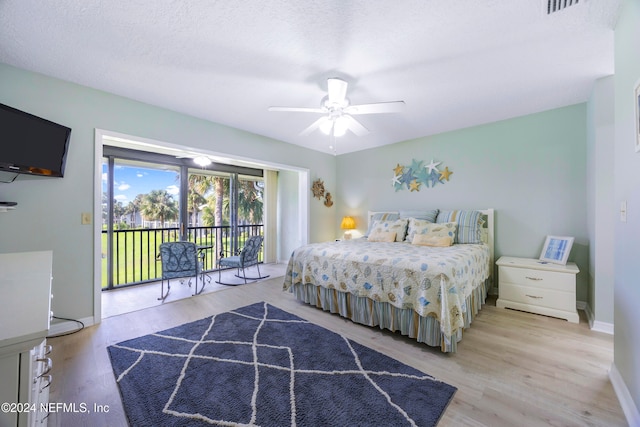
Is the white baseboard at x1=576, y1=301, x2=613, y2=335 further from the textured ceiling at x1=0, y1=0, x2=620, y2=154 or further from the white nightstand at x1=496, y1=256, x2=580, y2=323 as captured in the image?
the textured ceiling at x1=0, y1=0, x2=620, y2=154

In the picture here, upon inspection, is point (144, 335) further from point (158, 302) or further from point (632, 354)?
point (632, 354)

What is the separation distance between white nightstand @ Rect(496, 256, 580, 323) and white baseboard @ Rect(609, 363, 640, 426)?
1075mm

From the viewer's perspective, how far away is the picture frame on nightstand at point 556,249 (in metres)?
2.86

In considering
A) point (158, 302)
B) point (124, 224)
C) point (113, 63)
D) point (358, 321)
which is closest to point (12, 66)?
point (113, 63)

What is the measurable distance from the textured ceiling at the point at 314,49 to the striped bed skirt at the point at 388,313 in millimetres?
2142

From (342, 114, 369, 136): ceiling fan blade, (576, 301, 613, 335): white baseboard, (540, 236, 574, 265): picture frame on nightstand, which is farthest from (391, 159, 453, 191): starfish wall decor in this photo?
(576, 301, 613, 335): white baseboard

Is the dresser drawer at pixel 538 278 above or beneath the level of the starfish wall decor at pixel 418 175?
beneath

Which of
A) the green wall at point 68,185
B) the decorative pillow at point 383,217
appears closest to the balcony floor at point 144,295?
the green wall at point 68,185

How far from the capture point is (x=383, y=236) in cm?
372

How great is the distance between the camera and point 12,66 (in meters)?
2.24

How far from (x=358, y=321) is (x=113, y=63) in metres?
3.29

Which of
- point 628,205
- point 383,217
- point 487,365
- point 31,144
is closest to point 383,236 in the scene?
point 383,217

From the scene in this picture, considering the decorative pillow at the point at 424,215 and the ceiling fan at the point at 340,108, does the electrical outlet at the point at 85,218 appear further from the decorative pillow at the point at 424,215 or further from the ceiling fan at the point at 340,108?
the decorative pillow at the point at 424,215

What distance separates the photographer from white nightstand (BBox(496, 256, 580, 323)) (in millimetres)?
2656
